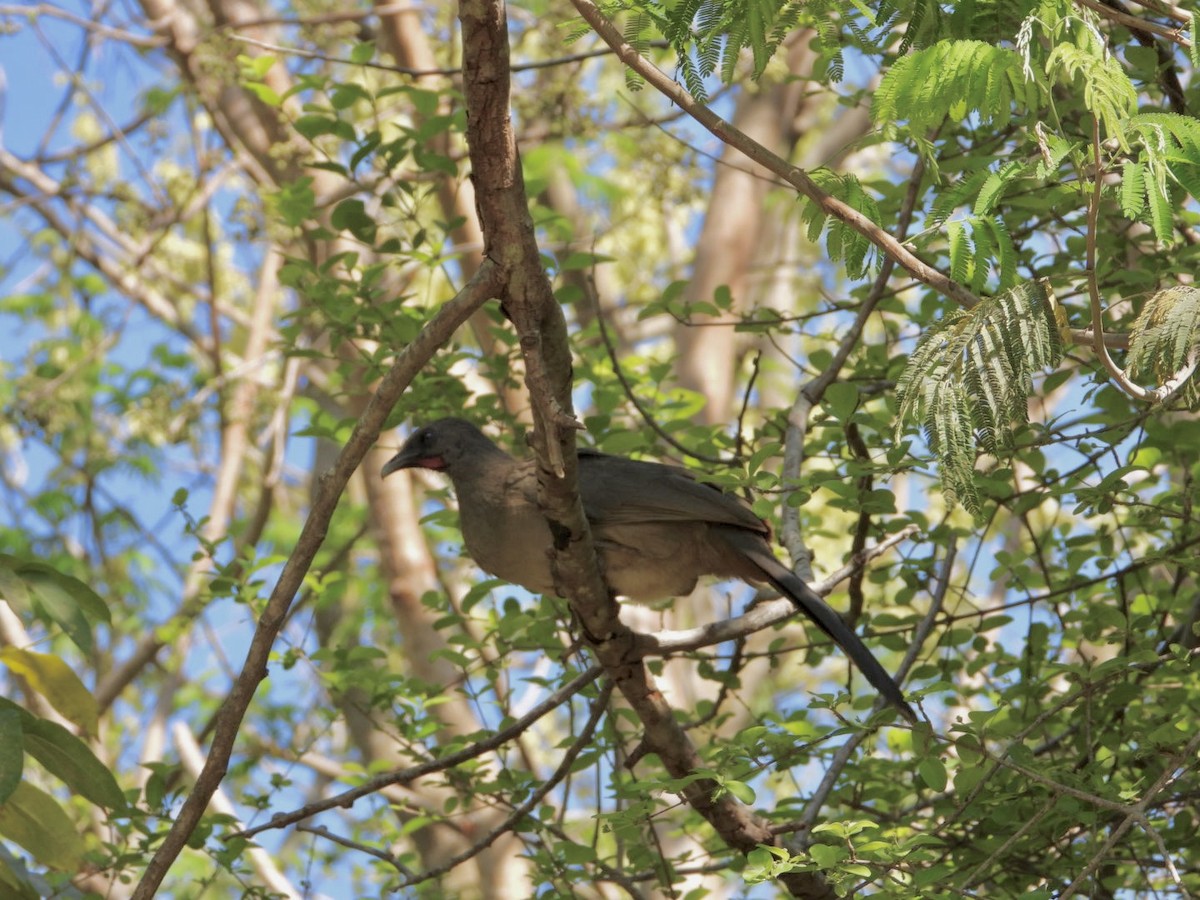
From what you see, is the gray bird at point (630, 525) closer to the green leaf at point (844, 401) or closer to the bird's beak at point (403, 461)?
the bird's beak at point (403, 461)

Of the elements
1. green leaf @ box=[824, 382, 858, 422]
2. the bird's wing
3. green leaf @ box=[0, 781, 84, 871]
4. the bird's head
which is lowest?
green leaf @ box=[0, 781, 84, 871]

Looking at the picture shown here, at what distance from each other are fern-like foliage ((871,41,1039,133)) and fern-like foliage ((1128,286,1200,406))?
511mm

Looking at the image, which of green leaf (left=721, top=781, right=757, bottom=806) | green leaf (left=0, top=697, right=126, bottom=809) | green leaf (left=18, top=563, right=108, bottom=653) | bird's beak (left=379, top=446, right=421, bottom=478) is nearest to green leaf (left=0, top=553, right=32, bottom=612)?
green leaf (left=18, top=563, right=108, bottom=653)

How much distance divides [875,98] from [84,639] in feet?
7.77

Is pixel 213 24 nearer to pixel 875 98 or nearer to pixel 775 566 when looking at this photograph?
pixel 775 566

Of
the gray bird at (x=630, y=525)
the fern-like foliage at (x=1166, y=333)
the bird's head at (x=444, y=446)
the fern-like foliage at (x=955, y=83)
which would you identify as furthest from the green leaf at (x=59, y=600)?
the fern-like foliage at (x=1166, y=333)

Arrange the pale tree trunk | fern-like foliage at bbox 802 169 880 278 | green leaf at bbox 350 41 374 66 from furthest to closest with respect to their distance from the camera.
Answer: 1. the pale tree trunk
2. green leaf at bbox 350 41 374 66
3. fern-like foliage at bbox 802 169 880 278

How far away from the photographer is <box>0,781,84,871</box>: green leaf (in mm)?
3920

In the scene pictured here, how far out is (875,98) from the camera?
3.17 m

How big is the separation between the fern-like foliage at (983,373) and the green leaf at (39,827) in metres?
2.66

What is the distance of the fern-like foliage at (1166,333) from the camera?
2.83 metres

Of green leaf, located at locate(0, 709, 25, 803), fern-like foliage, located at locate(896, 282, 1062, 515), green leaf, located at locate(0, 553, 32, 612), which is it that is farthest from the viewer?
green leaf, located at locate(0, 553, 32, 612)

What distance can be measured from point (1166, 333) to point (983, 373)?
37 centimetres

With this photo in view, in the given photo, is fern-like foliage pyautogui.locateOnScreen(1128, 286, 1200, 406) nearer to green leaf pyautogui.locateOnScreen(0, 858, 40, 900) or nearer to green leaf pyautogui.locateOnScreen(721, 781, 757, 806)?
green leaf pyautogui.locateOnScreen(721, 781, 757, 806)
